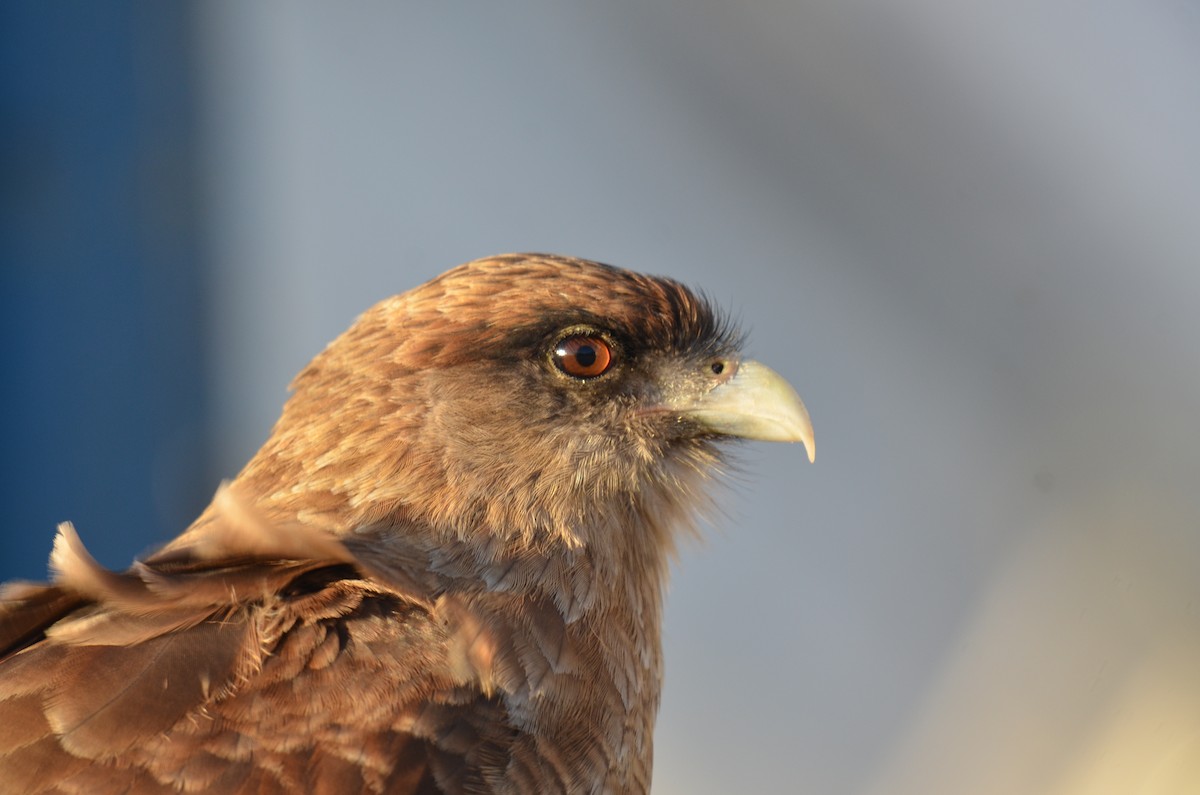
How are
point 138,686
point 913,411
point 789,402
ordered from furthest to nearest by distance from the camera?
point 913,411 → point 789,402 → point 138,686

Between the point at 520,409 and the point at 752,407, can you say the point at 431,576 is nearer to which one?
the point at 520,409

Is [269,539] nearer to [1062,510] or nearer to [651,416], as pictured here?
[651,416]

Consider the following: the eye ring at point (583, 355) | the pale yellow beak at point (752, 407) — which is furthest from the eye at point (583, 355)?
the pale yellow beak at point (752, 407)

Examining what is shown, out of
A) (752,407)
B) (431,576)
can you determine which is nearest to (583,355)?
(752,407)

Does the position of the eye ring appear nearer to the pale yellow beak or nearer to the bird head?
the bird head

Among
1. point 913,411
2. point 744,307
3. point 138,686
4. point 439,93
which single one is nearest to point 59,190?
point 439,93

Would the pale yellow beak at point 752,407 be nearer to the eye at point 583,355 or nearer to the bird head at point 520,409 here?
the bird head at point 520,409
